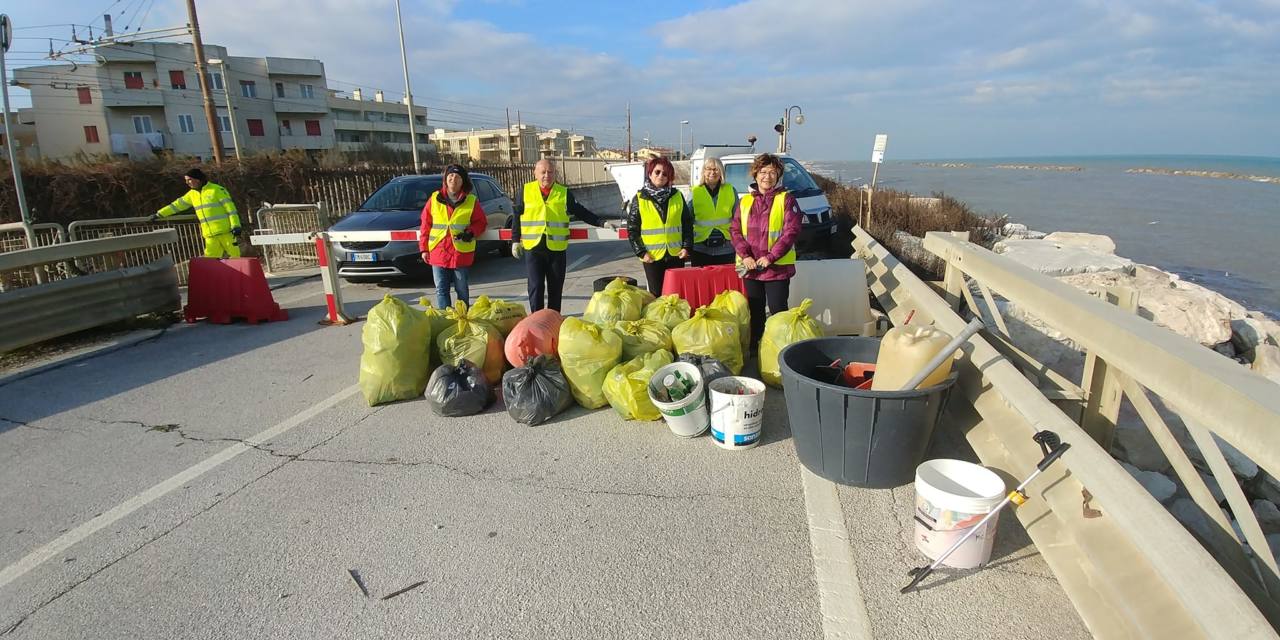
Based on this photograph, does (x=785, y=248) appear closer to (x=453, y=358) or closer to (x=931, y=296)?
(x=931, y=296)

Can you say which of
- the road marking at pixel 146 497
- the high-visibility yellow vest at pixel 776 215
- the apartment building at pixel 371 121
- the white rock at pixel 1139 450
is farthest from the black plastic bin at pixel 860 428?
the apartment building at pixel 371 121

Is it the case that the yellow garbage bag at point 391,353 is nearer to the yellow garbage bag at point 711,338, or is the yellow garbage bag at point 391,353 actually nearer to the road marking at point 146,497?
the road marking at point 146,497

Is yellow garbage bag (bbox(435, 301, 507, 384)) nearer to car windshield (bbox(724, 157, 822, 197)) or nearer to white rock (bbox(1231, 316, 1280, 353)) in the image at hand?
car windshield (bbox(724, 157, 822, 197))

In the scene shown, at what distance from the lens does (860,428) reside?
304cm

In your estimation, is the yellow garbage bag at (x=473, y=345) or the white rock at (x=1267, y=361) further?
the white rock at (x=1267, y=361)

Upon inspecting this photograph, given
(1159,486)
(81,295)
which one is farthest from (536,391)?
(81,295)

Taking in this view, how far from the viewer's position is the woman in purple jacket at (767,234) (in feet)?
15.5

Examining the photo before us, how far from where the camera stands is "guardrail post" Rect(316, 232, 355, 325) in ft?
22.0

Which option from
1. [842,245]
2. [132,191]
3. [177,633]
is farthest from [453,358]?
[132,191]

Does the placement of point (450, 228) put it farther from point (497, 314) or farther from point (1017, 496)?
point (1017, 496)

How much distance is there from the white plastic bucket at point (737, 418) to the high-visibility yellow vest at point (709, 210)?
252 centimetres

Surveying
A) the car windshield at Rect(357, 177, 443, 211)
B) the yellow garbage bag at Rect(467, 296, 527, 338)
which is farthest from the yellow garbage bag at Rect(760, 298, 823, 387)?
the car windshield at Rect(357, 177, 443, 211)

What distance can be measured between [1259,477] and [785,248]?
355cm

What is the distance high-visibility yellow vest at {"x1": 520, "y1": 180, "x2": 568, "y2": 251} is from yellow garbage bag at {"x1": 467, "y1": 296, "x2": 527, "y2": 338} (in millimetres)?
881
